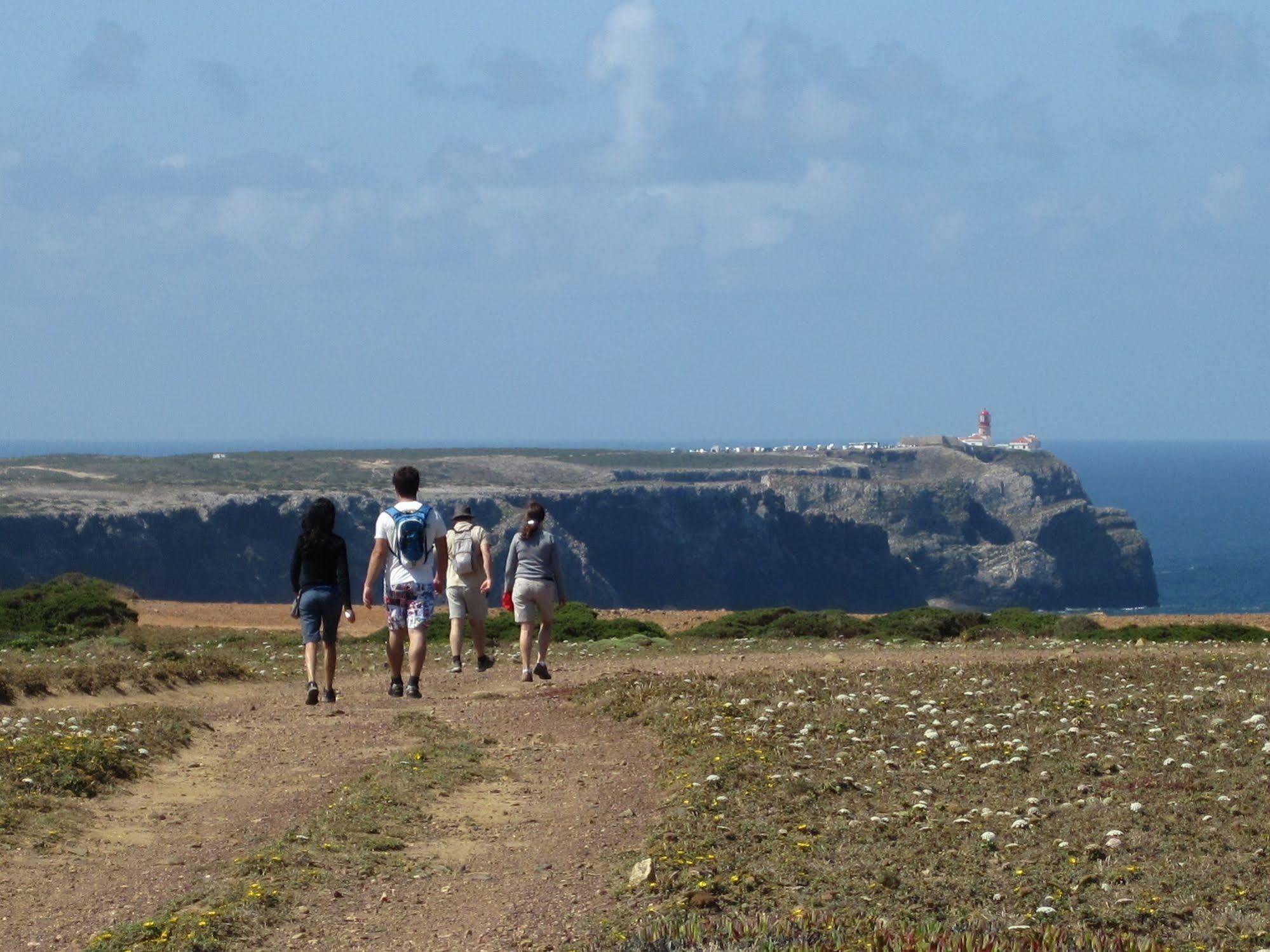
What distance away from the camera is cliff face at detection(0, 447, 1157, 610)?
86.1 m

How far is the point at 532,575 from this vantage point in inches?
648

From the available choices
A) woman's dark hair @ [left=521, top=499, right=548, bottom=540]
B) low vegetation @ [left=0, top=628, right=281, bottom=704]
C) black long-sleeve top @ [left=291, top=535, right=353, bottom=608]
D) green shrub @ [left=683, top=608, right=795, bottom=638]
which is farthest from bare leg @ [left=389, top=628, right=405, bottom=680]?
green shrub @ [left=683, top=608, right=795, bottom=638]

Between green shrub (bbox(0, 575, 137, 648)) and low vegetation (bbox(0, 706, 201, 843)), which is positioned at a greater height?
low vegetation (bbox(0, 706, 201, 843))

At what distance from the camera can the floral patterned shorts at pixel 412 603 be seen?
575 inches

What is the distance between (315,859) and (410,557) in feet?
21.6

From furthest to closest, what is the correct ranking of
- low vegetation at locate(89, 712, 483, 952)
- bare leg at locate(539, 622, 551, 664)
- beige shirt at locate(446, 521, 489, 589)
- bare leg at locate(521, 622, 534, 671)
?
bare leg at locate(539, 622, 551, 664) → bare leg at locate(521, 622, 534, 671) → beige shirt at locate(446, 521, 489, 589) → low vegetation at locate(89, 712, 483, 952)

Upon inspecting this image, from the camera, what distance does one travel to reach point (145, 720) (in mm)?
13219

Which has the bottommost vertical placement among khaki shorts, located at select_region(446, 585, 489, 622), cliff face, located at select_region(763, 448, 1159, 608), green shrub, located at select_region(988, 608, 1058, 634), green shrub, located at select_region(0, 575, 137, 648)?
cliff face, located at select_region(763, 448, 1159, 608)

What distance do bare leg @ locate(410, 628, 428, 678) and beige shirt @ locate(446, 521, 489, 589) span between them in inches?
43.6

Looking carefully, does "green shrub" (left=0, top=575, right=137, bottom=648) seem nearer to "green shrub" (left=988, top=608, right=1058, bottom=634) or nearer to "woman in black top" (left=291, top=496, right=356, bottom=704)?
"woman in black top" (left=291, top=496, right=356, bottom=704)

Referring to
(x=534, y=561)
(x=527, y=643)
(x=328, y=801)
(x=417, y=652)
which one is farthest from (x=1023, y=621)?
(x=328, y=801)

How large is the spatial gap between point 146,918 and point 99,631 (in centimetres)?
2465

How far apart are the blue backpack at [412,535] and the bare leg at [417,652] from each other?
2.99ft

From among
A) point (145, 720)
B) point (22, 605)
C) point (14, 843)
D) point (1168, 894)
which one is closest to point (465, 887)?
point (14, 843)
